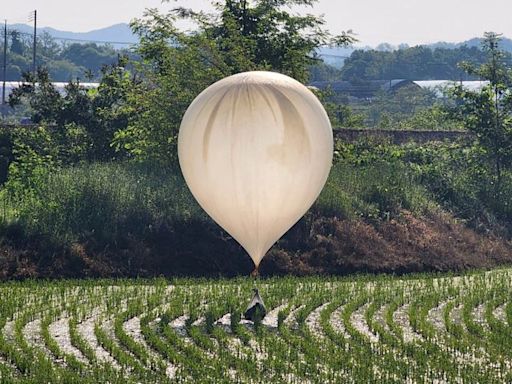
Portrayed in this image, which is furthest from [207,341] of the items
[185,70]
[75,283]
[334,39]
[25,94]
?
[25,94]

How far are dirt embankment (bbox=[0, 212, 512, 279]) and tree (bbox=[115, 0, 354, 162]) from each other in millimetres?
5146

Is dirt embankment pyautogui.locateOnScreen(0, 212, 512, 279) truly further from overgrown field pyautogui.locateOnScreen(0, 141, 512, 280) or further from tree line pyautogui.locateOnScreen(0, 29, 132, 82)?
tree line pyautogui.locateOnScreen(0, 29, 132, 82)

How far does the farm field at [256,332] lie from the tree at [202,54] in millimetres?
8312

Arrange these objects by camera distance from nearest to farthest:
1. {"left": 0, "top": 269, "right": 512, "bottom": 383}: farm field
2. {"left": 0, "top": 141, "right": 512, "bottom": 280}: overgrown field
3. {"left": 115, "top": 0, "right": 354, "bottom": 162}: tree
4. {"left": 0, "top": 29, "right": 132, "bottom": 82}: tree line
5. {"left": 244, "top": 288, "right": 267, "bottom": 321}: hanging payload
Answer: {"left": 0, "top": 269, "right": 512, "bottom": 383}: farm field → {"left": 244, "top": 288, "right": 267, "bottom": 321}: hanging payload → {"left": 0, "top": 141, "right": 512, "bottom": 280}: overgrown field → {"left": 115, "top": 0, "right": 354, "bottom": 162}: tree → {"left": 0, "top": 29, "right": 132, "bottom": 82}: tree line

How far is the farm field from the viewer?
51.4ft

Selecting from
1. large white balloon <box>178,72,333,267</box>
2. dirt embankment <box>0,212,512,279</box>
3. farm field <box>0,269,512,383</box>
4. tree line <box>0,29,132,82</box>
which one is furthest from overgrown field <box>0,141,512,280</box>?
tree line <box>0,29,132,82</box>

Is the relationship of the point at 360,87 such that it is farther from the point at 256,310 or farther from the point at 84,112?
the point at 256,310

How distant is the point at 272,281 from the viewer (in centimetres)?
2481

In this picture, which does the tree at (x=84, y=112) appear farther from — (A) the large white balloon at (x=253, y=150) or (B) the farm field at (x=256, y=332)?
(A) the large white balloon at (x=253, y=150)

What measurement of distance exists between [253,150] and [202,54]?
48.2 ft

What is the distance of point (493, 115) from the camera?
37.1m

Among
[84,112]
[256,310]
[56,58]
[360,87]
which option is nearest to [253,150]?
[256,310]

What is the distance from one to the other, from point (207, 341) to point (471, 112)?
21892mm

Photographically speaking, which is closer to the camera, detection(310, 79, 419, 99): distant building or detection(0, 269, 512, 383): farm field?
detection(0, 269, 512, 383): farm field
